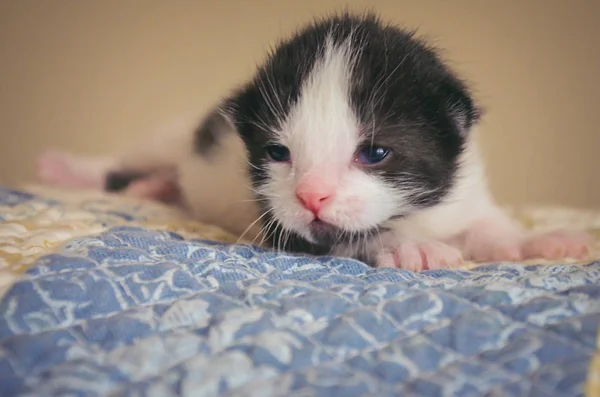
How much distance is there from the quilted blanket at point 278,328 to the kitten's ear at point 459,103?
32cm

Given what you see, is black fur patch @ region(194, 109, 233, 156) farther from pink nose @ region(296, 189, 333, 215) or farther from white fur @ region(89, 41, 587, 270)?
pink nose @ region(296, 189, 333, 215)

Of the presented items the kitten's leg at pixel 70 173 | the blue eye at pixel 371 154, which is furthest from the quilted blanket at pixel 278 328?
the kitten's leg at pixel 70 173

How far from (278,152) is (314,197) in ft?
0.60

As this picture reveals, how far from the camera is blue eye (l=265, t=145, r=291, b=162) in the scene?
1.04 m

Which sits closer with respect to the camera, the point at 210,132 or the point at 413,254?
the point at 413,254

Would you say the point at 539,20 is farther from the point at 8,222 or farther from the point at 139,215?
the point at 8,222

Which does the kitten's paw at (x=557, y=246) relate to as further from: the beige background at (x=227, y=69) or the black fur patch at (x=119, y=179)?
the black fur patch at (x=119, y=179)

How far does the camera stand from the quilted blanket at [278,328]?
55 centimetres

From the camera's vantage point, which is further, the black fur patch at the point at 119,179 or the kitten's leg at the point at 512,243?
the black fur patch at the point at 119,179

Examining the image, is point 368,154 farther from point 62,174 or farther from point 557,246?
point 62,174

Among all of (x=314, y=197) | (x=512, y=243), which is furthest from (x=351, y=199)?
(x=512, y=243)

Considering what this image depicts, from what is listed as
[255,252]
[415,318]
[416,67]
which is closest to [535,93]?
[416,67]

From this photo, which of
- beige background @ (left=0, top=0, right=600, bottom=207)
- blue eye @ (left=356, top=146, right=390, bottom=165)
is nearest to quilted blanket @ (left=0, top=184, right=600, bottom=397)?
blue eye @ (left=356, top=146, right=390, bottom=165)

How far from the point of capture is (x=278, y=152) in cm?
106
